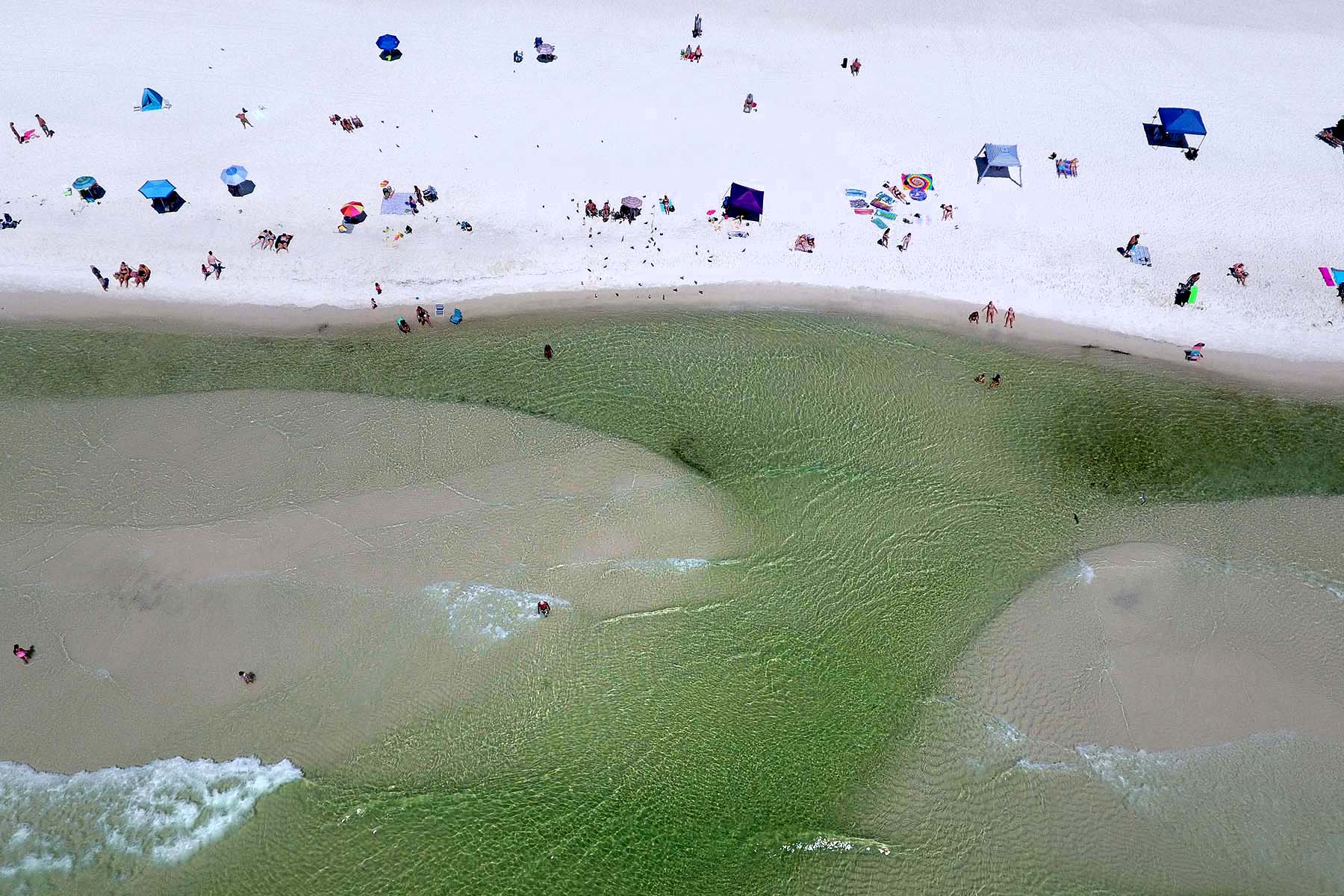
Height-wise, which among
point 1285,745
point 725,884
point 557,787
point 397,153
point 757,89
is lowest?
point 725,884

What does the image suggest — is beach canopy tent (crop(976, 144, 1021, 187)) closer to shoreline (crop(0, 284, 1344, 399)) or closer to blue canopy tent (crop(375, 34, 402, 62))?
shoreline (crop(0, 284, 1344, 399))

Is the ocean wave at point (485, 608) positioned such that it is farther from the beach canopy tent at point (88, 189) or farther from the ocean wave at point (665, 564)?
the beach canopy tent at point (88, 189)

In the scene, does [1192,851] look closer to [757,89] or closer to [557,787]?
[557,787]

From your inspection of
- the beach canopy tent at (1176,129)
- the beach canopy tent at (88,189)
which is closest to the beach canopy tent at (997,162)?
the beach canopy tent at (1176,129)

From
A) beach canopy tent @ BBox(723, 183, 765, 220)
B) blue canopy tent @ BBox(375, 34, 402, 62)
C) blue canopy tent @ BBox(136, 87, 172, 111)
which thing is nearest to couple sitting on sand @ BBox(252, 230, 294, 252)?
blue canopy tent @ BBox(136, 87, 172, 111)

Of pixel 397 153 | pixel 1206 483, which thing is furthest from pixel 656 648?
pixel 397 153

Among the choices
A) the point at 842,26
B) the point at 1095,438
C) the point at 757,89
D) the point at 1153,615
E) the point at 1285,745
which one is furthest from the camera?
the point at 842,26
